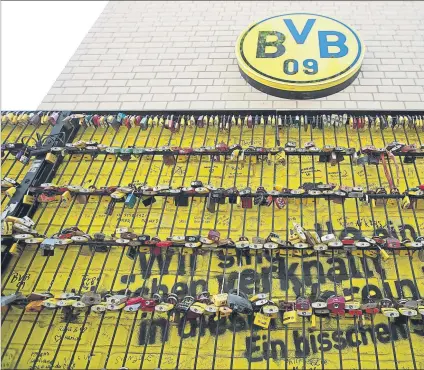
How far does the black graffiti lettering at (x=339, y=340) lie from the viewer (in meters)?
7.86

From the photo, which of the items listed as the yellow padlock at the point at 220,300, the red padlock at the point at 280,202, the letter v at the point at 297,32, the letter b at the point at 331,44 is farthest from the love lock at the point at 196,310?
the letter v at the point at 297,32

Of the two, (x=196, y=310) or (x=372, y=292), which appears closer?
(x=196, y=310)

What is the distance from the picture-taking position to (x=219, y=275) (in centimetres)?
913

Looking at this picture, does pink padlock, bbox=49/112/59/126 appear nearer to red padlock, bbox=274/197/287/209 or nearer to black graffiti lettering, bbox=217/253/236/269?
black graffiti lettering, bbox=217/253/236/269

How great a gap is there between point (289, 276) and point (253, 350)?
5.52 feet

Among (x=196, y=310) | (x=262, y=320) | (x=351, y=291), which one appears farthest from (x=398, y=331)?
(x=196, y=310)

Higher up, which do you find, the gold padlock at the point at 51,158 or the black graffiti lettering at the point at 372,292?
the gold padlock at the point at 51,158

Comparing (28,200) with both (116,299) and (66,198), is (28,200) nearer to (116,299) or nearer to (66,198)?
(66,198)

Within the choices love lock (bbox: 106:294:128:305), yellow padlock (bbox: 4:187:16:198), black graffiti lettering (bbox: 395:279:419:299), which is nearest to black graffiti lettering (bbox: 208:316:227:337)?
love lock (bbox: 106:294:128:305)

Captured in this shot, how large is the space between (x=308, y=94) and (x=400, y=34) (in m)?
5.08

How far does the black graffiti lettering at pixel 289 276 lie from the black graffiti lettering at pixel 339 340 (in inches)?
40.3

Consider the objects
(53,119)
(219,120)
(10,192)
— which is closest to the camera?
(10,192)

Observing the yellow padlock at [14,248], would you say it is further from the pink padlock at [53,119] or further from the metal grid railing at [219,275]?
the pink padlock at [53,119]

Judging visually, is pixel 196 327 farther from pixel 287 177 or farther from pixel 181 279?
pixel 287 177
